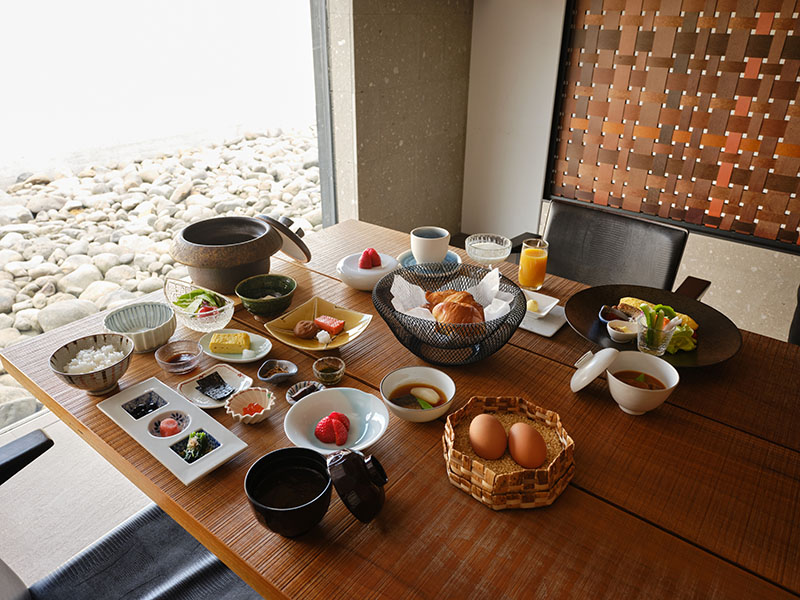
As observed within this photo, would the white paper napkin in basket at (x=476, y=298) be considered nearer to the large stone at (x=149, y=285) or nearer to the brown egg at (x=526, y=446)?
the brown egg at (x=526, y=446)

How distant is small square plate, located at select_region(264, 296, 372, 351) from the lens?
1.34 m

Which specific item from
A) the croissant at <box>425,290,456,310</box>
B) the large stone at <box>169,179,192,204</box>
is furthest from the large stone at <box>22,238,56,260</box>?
the croissant at <box>425,290,456,310</box>

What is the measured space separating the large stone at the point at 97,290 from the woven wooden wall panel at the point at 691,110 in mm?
2418

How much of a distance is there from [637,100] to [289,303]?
219 cm

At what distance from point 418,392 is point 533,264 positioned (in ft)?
2.15

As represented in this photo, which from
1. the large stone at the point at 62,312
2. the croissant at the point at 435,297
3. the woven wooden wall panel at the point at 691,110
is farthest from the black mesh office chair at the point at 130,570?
the woven wooden wall panel at the point at 691,110

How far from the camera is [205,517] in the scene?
2.91 ft

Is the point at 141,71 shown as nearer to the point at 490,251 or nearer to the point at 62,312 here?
the point at 62,312

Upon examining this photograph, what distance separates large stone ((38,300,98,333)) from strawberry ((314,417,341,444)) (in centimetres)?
174

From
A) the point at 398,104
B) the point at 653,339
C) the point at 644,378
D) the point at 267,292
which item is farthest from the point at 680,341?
the point at 398,104

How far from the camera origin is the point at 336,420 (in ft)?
3.42

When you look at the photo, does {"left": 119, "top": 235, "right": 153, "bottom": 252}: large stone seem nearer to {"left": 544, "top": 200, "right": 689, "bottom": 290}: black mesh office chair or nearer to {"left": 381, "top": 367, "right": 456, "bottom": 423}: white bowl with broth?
{"left": 544, "top": 200, "right": 689, "bottom": 290}: black mesh office chair

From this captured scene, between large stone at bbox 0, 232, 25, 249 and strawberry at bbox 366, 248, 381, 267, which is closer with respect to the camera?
strawberry at bbox 366, 248, 381, 267

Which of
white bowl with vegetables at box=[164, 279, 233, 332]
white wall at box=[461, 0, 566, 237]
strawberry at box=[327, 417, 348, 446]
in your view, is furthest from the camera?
white wall at box=[461, 0, 566, 237]
